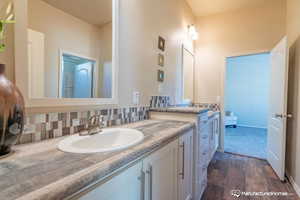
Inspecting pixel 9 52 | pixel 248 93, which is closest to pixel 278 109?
pixel 9 52

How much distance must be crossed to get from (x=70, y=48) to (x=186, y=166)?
134cm

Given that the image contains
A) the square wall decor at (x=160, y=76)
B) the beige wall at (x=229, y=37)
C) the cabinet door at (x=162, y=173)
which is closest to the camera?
the cabinet door at (x=162, y=173)

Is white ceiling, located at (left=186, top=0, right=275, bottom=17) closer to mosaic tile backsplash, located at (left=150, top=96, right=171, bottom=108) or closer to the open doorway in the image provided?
mosaic tile backsplash, located at (left=150, top=96, right=171, bottom=108)

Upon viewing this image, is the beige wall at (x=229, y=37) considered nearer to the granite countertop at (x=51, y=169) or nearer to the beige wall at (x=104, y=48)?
the beige wall at (x=104, y=48)

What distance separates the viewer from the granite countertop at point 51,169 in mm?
422

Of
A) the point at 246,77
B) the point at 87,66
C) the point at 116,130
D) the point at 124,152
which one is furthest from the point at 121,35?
the point at 246,77

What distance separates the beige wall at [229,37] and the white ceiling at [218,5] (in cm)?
9

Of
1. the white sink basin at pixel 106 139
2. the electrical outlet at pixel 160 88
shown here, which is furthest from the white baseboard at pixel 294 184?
the white sink basin at pixel 106 139

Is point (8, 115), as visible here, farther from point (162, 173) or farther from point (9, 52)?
point (162, 173)

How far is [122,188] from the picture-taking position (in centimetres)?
69

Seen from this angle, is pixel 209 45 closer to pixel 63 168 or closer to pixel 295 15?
pixel 295 15

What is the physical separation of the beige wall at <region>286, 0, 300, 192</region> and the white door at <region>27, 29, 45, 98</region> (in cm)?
261

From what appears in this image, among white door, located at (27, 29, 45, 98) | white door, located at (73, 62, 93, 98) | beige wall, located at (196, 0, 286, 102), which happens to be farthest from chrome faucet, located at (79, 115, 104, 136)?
beige wall, located at (196, 0, 286, 102)

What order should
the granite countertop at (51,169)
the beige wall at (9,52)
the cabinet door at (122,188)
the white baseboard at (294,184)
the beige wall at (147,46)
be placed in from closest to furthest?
the granite countertop at (51,169) < the cabinet door at (122,188) < the beige wall at (9,52) < the beige wall at (147,46) < the white baseboard at (294,184)
